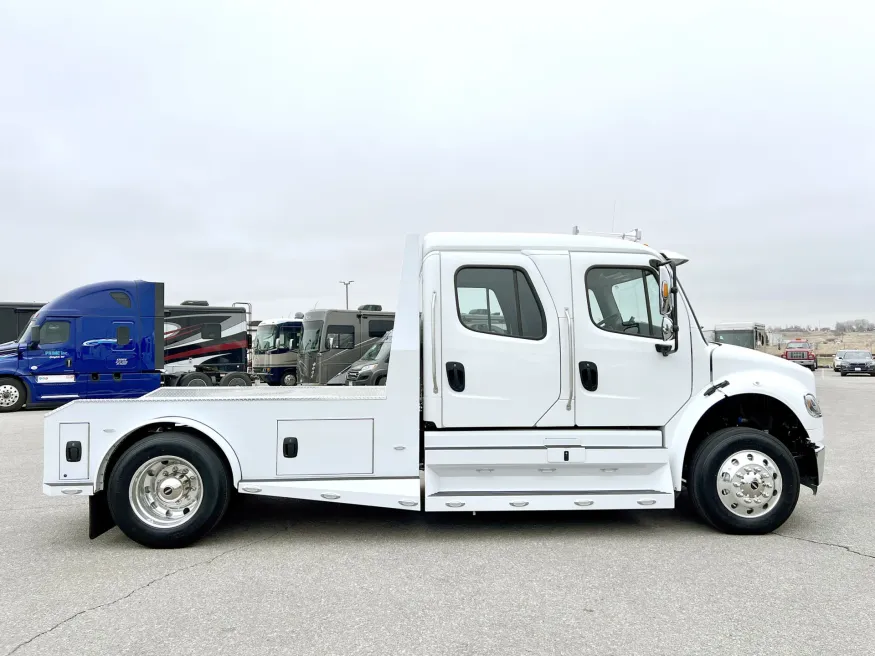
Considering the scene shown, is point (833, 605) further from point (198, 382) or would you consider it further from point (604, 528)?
point (198, 382)

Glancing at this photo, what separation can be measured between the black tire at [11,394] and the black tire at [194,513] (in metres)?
13.7

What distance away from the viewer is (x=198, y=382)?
782 inches

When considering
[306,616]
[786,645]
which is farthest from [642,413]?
[306,616]

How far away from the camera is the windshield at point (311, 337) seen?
70.2ft

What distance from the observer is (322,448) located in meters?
5.10

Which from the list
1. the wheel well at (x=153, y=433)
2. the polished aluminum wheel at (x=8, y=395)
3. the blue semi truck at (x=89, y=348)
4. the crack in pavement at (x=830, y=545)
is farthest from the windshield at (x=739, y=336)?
the wheel well at (x=153, y=433)

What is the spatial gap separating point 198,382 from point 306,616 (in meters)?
17.5

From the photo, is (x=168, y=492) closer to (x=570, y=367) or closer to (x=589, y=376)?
(x=570, y=367)

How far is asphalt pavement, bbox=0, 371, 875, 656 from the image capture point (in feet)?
11.3

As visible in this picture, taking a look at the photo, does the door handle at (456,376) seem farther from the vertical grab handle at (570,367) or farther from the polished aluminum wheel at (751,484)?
the polished aluminum wheel at (751,484)

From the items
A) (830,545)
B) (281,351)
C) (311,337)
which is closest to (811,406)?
(830,545)

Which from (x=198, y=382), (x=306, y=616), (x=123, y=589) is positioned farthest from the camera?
(x=198, y=382)

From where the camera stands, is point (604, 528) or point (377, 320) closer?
point (604, 528)

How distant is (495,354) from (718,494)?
2.17m
